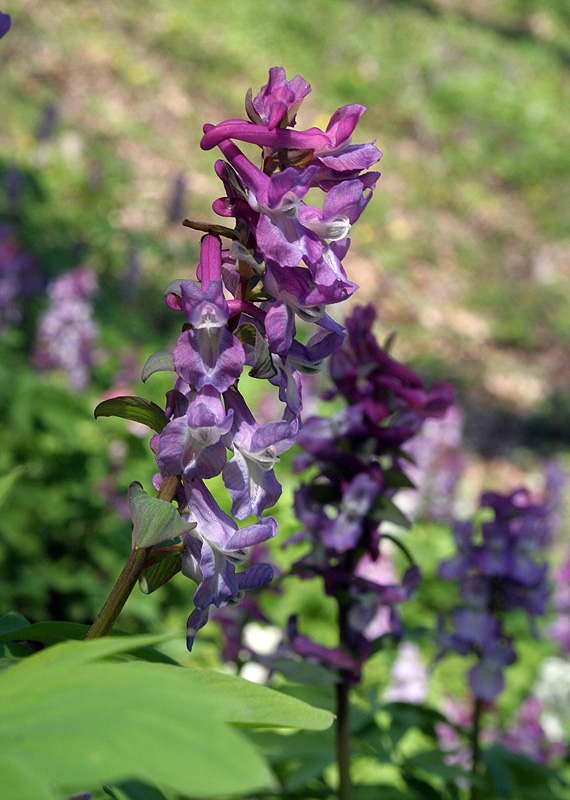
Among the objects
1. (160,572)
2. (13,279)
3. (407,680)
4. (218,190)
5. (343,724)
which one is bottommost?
(407,680)

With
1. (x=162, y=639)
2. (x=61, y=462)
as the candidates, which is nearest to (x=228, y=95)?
(x=61, y=462)

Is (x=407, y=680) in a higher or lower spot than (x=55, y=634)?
lower

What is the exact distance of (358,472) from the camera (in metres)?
1.49

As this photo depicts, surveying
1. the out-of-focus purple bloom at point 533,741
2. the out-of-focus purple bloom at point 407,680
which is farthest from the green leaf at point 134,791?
the out-of-focus purple bloom at point 407,680

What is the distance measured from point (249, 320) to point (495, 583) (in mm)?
1333

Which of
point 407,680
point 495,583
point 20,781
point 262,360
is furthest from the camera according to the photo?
point 407,680

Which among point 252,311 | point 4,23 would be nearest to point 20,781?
point 252,311

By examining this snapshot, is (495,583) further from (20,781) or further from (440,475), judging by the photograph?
(440,475)

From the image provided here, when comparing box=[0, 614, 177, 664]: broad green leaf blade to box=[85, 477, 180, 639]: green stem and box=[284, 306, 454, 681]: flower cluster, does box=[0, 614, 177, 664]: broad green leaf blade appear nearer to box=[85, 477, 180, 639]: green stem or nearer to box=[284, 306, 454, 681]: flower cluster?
box=[85, 477, 180, 639]: green stem

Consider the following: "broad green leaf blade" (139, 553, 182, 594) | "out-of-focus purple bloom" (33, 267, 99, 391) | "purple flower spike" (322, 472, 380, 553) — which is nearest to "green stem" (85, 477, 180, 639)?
"broad green leaf blade" (139, 553, 182, 594)

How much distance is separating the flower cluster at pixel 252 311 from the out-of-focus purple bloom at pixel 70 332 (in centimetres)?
320

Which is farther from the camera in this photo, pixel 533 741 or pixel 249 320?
pixel 533 741

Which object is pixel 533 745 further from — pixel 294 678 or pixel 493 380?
pixel 493 380

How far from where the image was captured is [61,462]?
3.09 metres
